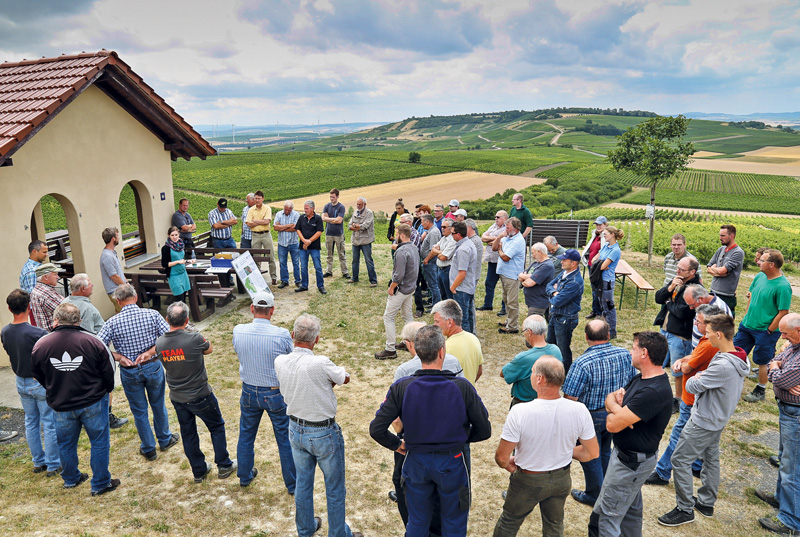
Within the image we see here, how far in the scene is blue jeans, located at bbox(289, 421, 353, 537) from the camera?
4.09m

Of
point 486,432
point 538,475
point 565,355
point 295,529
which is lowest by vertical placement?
point 295,529

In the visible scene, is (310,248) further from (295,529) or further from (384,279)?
(295,529)

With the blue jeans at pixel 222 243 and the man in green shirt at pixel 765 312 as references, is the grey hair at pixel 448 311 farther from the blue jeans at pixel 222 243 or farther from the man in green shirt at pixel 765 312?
the blue jeans at pixel 222 243

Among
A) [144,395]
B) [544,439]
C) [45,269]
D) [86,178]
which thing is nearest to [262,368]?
[144,395]

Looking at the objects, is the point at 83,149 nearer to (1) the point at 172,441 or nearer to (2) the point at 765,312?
(1) the point at 172,441

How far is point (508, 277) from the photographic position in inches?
360

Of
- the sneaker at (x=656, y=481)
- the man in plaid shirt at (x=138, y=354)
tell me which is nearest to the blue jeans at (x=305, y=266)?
the man in plaid shirt at (x=138, y=354)

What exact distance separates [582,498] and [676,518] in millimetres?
814

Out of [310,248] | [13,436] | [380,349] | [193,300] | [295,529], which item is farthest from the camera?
[310,248]

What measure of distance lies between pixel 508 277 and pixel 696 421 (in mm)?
4781

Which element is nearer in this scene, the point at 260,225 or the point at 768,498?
the point at 768,498

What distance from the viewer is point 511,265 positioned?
9117 mm

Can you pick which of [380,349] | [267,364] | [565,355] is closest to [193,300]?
[380,349]

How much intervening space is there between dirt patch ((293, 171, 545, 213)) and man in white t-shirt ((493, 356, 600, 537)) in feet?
97.6
